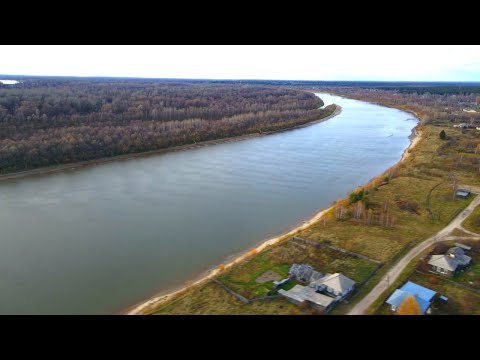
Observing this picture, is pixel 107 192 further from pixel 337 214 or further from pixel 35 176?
pixel 337 214

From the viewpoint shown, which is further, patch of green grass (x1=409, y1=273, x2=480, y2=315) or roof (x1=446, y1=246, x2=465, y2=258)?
roof (x1=446, y1=246, x2=465, y2=258)

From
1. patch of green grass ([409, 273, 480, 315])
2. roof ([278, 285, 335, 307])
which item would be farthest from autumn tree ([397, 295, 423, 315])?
roof ([278, 285, 335, 307])

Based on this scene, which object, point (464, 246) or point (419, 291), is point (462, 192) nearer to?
point (464, 246)

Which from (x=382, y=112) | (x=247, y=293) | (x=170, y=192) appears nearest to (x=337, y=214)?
(x=247, y=293)

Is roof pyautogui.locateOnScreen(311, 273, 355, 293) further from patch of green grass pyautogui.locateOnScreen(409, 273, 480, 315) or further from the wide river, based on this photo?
the wide river

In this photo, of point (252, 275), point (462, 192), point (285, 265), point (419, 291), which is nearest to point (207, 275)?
point (252, 275)
